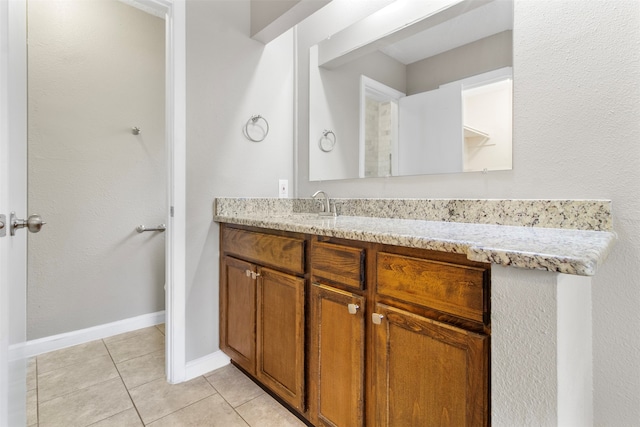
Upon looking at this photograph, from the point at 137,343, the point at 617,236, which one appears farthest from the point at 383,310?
the point at 137,343

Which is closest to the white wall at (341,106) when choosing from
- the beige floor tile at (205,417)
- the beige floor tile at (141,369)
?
the beige floor tile at (205,417)

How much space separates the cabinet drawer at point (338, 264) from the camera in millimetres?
1081

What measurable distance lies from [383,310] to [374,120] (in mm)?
1092

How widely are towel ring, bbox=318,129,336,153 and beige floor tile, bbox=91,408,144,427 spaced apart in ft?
A: 5.46

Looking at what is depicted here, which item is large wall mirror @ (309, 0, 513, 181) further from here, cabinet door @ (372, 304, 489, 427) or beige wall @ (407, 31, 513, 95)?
cabinet door @ (372, 304, 489, 427)

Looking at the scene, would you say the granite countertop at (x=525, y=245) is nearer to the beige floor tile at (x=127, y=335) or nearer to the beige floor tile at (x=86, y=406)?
the beige floor tile at (x=86, y=406)

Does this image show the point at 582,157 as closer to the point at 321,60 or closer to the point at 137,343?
the point at 321,60

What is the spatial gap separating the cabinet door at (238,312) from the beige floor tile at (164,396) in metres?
0.21

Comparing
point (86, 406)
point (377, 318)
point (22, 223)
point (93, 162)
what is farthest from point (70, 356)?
point (377, 318)

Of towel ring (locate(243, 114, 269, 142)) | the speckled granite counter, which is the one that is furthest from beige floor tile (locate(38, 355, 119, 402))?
towel ring (locate(243, 114, 269, 142))

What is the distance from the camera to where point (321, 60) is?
1999 millimetres

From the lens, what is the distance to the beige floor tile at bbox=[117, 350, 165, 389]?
1.71 m

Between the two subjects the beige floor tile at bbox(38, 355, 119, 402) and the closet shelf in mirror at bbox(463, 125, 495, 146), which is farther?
the beige floor tile at bbox(38, 355, 119, 402)

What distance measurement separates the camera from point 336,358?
3.78ft
